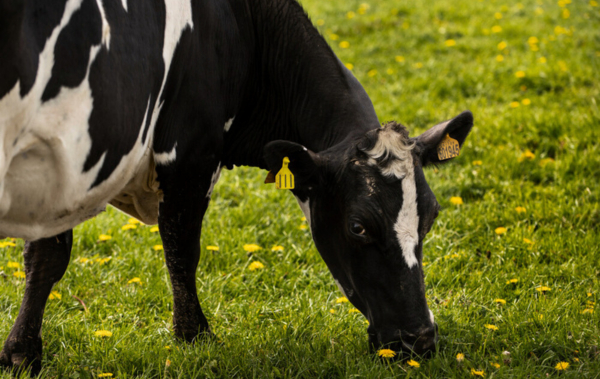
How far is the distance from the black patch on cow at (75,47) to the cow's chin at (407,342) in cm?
175

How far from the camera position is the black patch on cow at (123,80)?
246cm

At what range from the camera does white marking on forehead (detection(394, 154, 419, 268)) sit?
2.83 metres

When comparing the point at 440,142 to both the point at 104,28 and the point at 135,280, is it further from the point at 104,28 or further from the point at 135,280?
the point at 135,280

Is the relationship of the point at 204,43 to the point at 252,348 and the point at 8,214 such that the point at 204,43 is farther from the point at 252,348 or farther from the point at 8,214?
the point at 252,348

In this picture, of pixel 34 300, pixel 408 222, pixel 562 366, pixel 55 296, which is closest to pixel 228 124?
pixel 408 222

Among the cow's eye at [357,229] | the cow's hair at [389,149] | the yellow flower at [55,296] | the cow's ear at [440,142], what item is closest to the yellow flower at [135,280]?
the yellow flower at [55,296]

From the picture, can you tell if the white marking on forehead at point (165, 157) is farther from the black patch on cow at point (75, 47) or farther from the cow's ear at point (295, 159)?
the black patch on cow at point (75, 47)

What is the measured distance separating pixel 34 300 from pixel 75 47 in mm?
1627

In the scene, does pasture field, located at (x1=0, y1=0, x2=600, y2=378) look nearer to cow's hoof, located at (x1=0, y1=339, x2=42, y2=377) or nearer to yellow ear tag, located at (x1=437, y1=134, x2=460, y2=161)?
cow's hoof, located at (x1=0, y1=339, x2=42, y2=377)

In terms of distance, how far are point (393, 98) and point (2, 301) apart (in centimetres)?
488

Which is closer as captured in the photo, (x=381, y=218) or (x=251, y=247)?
(x=381, y=218)

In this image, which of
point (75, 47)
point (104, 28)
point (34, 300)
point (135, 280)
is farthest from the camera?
point (135, 280)

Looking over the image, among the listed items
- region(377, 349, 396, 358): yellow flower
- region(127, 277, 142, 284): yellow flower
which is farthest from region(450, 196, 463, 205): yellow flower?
region(127, 277, 142, 284): yellow flower

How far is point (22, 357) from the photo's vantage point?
10.6ft
